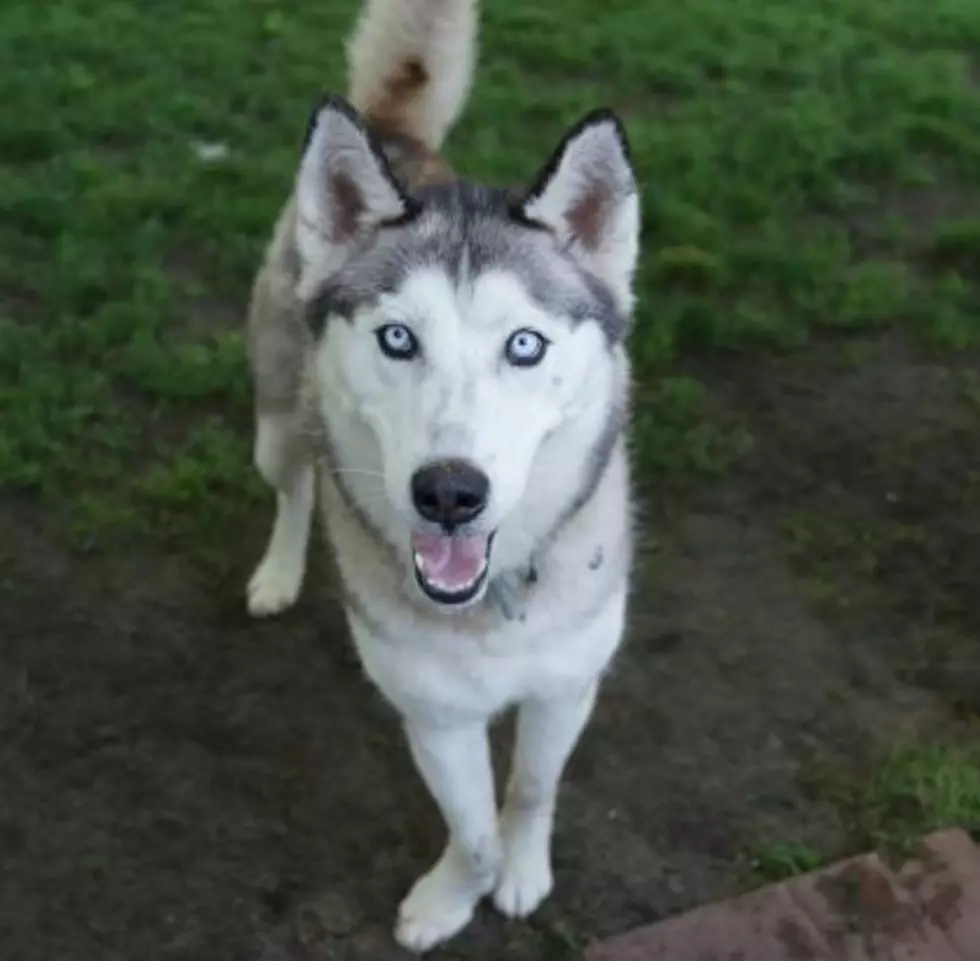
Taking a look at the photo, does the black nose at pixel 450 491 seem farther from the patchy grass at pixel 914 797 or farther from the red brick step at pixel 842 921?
the patchy grass at pixel 914 797

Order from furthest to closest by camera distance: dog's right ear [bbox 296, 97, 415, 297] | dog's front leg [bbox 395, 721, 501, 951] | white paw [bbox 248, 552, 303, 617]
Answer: white paw [bbox 248, 552, 303, 617] → dog's front leg [bbox 395, 721, 501, 951] → dog's right ear [bbox 296, 97, 415, 297]

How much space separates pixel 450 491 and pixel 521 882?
3.86 ft

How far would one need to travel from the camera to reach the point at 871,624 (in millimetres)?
3404

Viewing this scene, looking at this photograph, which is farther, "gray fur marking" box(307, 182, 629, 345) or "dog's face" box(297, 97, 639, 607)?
"gray fur marking" box(307, 182, 629, 345)

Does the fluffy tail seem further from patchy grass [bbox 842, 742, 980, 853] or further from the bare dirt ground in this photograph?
patchy grass [bbox 842, 742, 980, 853]

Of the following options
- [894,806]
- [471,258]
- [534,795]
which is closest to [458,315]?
[471,258]

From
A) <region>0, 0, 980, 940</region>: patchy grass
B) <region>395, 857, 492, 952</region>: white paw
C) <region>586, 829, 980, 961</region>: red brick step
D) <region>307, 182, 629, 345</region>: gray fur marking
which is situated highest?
<region>307, 182, 629, 345</region>: gray fur marking

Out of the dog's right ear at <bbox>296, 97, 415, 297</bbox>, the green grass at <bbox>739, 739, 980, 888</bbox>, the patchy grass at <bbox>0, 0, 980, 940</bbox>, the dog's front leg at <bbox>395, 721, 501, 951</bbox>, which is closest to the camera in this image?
the dog's right ear at <bbox>296, 97, 415, 297</bbox>

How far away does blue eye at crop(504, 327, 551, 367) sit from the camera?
2053mm

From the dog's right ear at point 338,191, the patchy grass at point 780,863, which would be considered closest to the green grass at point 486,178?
the patchy grass at point 780,863

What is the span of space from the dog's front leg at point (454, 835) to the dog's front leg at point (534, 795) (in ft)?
0.18

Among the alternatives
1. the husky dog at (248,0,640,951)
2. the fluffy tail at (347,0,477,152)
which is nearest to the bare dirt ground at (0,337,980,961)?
the husky dog at (248,0,640,951)

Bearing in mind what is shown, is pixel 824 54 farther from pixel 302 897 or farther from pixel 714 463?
pixel 302 897

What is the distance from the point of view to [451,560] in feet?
7.00
